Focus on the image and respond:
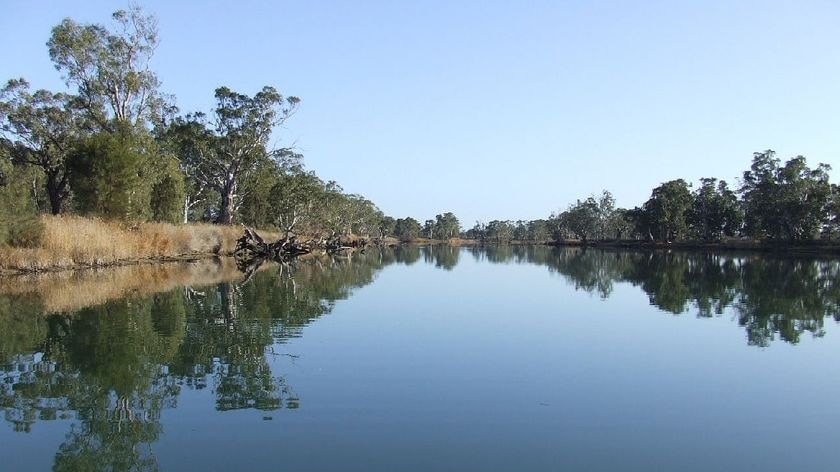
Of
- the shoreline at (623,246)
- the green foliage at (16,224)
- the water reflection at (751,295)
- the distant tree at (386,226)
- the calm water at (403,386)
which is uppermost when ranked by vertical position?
the distant tree at (386,226)

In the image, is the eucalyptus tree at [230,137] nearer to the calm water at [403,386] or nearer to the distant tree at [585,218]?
the calm water at [403,386]

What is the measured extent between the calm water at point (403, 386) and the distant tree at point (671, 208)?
231 ft

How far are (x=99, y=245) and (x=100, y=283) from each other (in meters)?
6.62

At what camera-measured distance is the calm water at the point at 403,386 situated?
612 cm

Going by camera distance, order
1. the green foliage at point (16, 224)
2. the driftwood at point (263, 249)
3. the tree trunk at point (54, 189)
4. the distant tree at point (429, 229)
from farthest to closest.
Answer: the distant tree at point (429, 229) → the driftwood at point (263, 249) → the tree trunk at point (54, 189) → the green foliage at point (16, 224)

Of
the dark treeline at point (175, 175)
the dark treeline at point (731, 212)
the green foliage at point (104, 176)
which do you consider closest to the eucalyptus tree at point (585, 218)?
the dark treeline at point (731, 212)

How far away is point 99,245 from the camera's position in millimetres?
25078

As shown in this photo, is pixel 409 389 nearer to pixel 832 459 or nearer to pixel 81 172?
pixel 832 459

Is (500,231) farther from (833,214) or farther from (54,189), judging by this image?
(54,189)

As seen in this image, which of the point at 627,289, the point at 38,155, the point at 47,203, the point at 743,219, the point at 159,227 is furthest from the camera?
the point at 743,219

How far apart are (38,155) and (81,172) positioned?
11.7 meters

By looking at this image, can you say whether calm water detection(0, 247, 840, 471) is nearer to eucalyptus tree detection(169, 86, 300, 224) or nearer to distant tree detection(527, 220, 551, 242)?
eucalyptus tree detection(169, 86, 300, 224)

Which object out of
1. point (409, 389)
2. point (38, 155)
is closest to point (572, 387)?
point (409, 389)

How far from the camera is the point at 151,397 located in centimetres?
770
